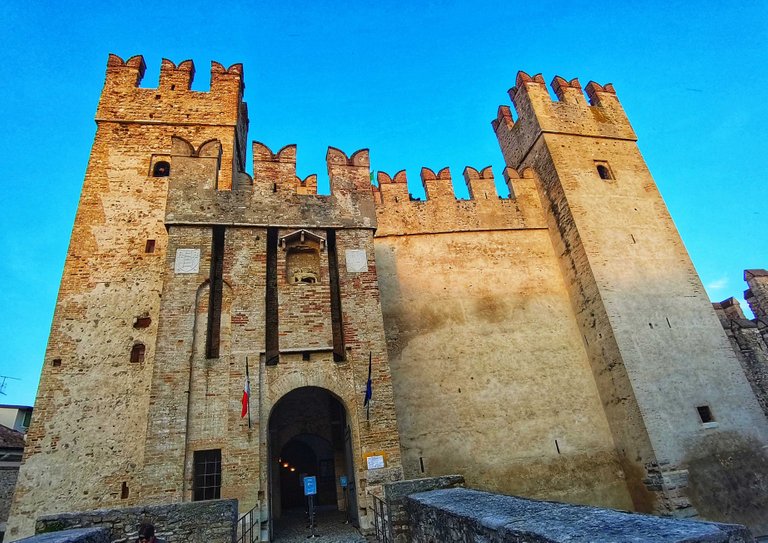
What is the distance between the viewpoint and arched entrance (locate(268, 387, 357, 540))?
10.9 meters

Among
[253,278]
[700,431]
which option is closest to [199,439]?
Result: [253,278]

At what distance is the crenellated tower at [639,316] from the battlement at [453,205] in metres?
0.74

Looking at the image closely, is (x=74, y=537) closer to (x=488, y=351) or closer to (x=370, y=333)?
(x=370, y=333)

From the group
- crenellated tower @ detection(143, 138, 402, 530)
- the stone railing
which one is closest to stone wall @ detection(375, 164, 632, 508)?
crenellated tower @ detection(143, 138, 402, 530)

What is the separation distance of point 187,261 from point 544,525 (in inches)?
331

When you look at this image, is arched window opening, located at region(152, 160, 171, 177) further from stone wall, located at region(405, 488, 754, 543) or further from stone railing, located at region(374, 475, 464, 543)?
stone wall, located at region(405, 488, 754, 543)

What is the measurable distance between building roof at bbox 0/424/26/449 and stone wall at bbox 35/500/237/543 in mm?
13744

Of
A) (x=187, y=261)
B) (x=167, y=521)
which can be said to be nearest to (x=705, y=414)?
(x=167, y=521)

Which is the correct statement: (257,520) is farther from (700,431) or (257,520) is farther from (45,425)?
(700,431)

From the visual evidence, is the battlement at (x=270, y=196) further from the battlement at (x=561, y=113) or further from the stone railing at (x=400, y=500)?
the battlement at (x=561, y=113)

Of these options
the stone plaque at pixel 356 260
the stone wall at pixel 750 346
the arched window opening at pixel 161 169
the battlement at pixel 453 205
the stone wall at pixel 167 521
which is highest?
the arched window opening at pixel 161 169

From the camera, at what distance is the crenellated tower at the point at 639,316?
10.5m

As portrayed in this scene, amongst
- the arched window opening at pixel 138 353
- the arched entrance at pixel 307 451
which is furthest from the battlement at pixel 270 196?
the arched entrance at pixel 307 451

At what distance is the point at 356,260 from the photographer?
9.80 m
